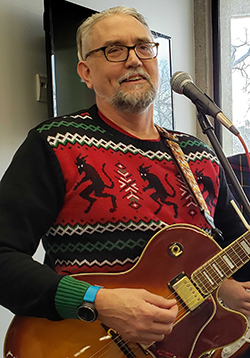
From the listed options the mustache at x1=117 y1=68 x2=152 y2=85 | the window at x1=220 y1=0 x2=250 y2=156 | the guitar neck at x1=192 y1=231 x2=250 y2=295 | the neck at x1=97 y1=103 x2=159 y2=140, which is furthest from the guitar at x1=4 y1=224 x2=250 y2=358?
the window at x1=220 y1=0 x2=250 y2=156

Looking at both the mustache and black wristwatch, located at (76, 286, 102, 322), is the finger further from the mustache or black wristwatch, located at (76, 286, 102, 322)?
the mustache

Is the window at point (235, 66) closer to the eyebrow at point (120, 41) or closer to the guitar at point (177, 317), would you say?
the eyebrow at point (120, 41)

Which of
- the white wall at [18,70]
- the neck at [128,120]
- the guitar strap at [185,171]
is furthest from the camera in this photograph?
the white wall at [18,70]

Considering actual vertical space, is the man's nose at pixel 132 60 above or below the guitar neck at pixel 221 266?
above

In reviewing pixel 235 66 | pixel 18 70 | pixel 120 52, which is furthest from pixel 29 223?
pixel 235 66

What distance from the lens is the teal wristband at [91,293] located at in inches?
36.5

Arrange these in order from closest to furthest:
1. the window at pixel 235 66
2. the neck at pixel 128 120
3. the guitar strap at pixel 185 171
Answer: the guitar strap at pixel 185 171
the neck at pixel 128 120
the window at pixel 235 66

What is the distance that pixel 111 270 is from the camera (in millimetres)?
1082

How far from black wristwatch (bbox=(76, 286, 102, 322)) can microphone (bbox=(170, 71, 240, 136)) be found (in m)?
0.50

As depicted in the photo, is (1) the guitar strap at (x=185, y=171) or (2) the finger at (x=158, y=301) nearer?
(2) the finger at (x=158, y=301)

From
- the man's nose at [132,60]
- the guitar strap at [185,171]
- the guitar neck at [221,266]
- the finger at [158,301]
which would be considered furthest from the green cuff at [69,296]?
the man's nose at [132,60]

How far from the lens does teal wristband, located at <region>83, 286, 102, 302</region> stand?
36.5 inches

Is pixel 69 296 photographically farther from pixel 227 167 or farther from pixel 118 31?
pixel 118 31

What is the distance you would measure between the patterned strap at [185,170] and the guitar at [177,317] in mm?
104
